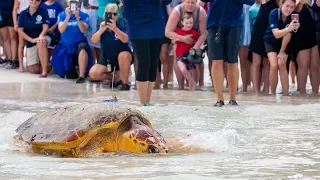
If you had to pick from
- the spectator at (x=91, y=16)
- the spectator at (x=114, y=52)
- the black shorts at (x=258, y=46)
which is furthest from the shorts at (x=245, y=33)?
the spectator at (x=91, y=16)

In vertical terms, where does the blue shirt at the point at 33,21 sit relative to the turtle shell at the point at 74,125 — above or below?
above

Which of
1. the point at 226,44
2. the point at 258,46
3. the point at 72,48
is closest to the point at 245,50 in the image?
the point at 258,46

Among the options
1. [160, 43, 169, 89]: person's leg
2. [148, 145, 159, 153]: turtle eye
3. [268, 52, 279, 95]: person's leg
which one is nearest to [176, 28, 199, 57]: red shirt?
[160, 43, 169, 89]: person's leg

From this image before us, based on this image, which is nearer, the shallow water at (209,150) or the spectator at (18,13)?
the shallow water at (209,150)

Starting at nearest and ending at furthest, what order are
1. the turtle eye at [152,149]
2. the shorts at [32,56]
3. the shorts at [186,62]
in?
the turtle eye at [152,149] < the shorts at [186,62] < the shorts at [32,56]

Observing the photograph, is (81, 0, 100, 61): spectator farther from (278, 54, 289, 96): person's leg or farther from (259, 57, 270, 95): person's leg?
(278, 54, 289, 96): person's leg

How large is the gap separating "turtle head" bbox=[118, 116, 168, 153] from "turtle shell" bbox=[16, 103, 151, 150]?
0.29ft

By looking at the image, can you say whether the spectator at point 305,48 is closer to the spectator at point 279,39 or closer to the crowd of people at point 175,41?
the crowd of people at point 175,41

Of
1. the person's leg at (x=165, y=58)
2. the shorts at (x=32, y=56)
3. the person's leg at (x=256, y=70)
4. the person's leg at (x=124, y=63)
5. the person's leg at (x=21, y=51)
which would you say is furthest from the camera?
the person's leg at (x=21, y=51)

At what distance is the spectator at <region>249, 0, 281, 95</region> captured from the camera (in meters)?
11.4

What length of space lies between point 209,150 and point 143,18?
3253 millimetres

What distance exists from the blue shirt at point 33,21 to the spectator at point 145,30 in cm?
571

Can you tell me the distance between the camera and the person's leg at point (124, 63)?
1187 cm

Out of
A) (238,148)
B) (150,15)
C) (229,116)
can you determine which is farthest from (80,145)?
(150,15)
